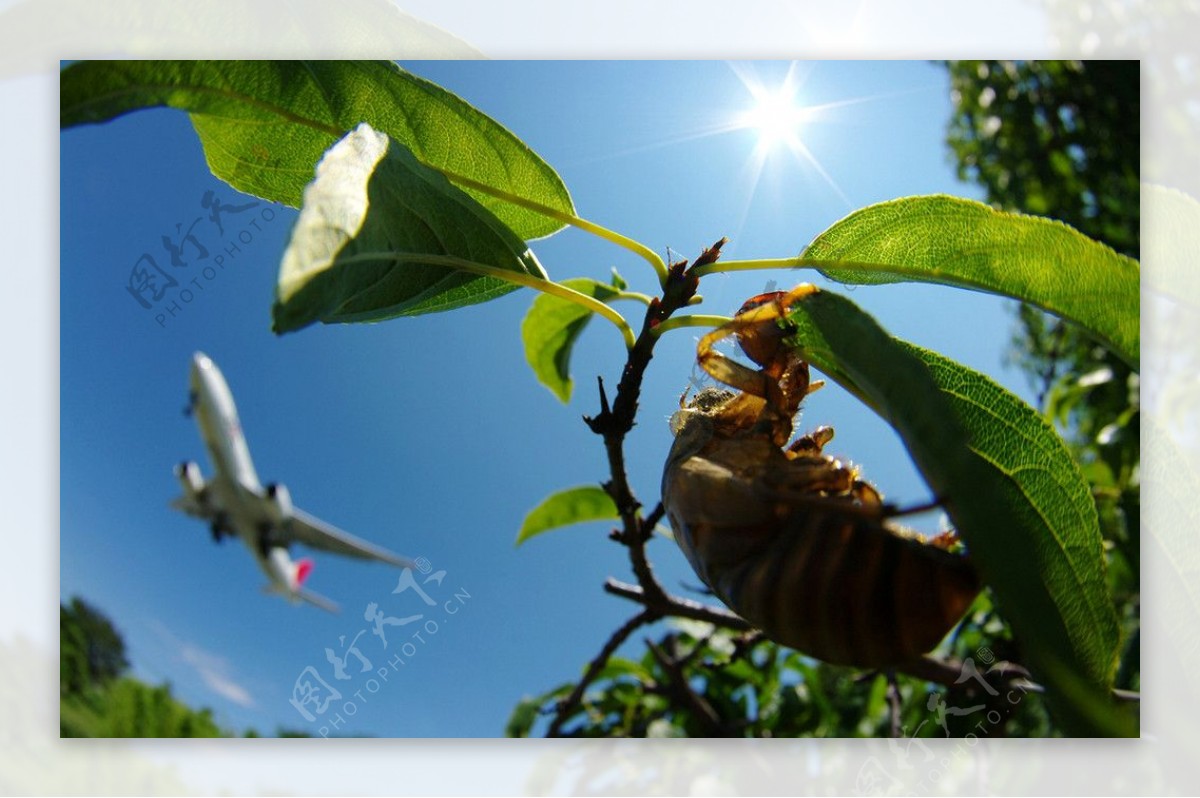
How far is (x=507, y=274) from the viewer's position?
85 centimetres

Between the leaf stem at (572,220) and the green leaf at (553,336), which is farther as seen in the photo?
the green leaf at (553,336)

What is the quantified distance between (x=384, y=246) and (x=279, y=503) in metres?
1.28

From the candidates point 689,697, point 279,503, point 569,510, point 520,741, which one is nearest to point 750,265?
point 569,510

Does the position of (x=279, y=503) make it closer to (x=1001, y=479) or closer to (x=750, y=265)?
(x=750, y=265)

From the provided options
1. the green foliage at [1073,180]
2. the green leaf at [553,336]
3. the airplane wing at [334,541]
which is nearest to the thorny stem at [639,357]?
the green leaf at [553,336]

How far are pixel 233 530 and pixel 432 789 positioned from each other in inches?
27.3

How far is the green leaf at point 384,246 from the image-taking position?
21.6 inches

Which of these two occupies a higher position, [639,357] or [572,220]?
[572,220]

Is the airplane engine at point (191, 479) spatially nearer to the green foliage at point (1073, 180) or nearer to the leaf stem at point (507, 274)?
the leaf stem at point (507, 274)

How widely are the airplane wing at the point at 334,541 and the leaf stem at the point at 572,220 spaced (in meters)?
0.94

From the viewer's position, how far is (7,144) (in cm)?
155

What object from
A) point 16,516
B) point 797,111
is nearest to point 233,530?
point 16,516

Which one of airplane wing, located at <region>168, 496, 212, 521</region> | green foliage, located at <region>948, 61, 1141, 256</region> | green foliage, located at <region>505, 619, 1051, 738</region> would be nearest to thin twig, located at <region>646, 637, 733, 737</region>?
green foliage, located at <region>505, 619, 1051, 738</region>

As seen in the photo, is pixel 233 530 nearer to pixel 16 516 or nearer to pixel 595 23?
pixel 16 516
